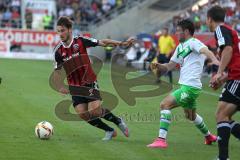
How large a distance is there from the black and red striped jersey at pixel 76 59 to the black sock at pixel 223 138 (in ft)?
10.1

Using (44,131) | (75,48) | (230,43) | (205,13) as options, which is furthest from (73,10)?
(230,43)

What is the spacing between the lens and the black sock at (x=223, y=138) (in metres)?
9.51

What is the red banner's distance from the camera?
43631mm

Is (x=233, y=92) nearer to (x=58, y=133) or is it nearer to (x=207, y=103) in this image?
(x=58, y=133)

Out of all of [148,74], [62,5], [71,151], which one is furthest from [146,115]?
[62,5]

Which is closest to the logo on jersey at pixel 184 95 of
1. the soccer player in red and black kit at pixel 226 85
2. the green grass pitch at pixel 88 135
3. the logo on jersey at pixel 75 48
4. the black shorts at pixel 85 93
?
the green grass pitch at pixel 88 135

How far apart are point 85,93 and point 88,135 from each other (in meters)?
1.18

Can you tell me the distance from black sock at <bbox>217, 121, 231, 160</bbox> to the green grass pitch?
1.01 m

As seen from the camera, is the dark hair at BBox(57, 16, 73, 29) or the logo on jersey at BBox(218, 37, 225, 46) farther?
the dark hair at BBox(57, 16, 73, 29)

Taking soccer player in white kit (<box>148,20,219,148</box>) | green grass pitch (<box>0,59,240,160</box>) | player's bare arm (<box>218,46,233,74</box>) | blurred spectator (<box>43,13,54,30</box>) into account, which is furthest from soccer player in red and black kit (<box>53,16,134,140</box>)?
blurred spectator (<box>43,13,54,30</box>)

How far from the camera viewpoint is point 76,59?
11.7 metres

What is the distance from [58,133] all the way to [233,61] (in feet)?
14.5

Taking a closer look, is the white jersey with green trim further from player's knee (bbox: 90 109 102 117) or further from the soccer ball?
the soccer ball

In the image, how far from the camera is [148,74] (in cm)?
2939
